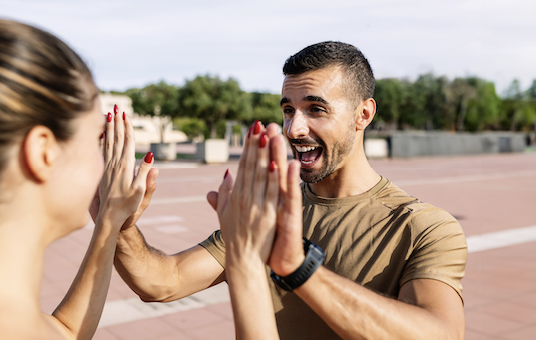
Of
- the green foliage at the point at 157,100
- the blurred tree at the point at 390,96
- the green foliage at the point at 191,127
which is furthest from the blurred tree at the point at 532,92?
the green foliage at the point at 157,100

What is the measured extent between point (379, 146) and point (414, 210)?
2939 centimetres

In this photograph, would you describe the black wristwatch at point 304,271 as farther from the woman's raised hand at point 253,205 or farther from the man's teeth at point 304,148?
the man's teeth at point 304,148

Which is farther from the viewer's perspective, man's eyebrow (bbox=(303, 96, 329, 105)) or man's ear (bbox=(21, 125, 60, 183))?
man's eyebrow (bbox=(303, 96, 329, 105))

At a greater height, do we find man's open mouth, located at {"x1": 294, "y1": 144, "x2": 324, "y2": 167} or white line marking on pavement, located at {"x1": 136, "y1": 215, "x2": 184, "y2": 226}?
man's open mouth, located at {"x1": 294, "y1": 144, "x2": 324, "y2": 167}

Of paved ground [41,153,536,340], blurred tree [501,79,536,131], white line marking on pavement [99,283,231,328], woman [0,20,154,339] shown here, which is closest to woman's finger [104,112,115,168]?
woman [0,20,154,339]

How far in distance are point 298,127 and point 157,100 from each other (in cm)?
2942

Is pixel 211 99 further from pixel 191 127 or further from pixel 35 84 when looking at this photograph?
pixel 191 127

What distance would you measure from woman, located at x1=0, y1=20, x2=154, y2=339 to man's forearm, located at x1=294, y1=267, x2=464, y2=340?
0.63 meters

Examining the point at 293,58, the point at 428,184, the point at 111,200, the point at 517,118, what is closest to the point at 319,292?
the point at 111,200

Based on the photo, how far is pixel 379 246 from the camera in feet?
5.91

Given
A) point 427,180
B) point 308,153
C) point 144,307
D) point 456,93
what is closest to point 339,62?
point 308,153

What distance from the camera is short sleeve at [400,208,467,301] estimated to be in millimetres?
1587

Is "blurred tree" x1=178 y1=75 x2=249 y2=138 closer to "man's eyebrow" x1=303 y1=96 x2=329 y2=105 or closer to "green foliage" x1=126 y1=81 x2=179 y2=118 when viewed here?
"green foliage" x1=126 y1=81 x2=179 y2=118

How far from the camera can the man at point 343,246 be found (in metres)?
1.30
